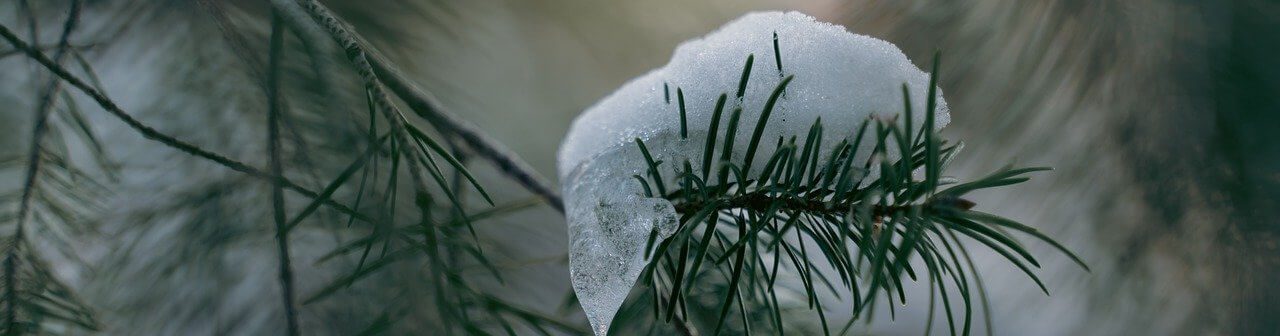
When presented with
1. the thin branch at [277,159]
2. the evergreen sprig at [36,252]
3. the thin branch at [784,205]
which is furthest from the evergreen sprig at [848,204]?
the evergreen sprig at [36,252]

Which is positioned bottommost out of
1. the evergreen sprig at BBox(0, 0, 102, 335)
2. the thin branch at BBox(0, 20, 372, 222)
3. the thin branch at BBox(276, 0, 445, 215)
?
the evergreen sprig at BBox(0, 0, 102, 335)

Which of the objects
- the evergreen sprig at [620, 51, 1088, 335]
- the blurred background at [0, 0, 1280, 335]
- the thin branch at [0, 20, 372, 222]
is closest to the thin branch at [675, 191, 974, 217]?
the evergreen sprig at [620, 51, 1088, 335]

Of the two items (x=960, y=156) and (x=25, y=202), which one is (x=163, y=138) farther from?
(x=960, y=156)

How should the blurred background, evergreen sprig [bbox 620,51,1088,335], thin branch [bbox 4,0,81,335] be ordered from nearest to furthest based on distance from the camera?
1. evergreen sprig [bbox 620,51,1088,335]
2. thin branch [bbox 4,0,81,335]
3. the blurred background

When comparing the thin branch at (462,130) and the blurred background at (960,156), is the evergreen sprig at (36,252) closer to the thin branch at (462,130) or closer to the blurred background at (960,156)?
the blurred background at (960,156)

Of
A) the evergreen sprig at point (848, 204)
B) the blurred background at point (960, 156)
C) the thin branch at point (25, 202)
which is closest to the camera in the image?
the evergreen sprig at point (848, 204)

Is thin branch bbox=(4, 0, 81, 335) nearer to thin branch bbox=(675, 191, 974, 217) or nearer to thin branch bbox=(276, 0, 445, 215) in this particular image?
thin branch bbox=(276, 0, 445, 215)
